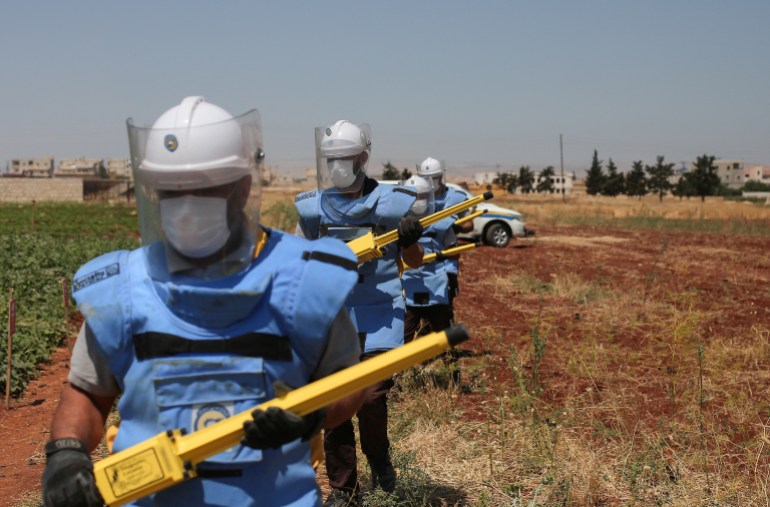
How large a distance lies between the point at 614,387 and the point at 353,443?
3.39 m

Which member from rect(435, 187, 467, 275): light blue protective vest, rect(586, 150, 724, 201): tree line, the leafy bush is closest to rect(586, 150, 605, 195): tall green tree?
rect(586, 150, 724, 201): tree line

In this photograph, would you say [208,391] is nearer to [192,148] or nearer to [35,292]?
[192,148]

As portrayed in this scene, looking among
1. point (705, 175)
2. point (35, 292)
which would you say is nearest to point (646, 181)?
point (705, 175)

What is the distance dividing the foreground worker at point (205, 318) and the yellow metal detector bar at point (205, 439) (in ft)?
0.16

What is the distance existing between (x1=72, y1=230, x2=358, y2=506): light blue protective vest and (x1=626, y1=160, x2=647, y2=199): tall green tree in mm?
88910

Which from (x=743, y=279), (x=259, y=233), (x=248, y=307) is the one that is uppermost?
(x=259, y=233)

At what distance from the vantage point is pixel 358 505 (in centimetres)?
476

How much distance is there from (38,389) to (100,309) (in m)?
6.41

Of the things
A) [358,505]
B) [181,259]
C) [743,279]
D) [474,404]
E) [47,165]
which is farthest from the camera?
[47,165]

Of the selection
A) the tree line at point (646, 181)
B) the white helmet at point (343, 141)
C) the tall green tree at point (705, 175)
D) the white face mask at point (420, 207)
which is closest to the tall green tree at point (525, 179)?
the tree line at point (646, 181)

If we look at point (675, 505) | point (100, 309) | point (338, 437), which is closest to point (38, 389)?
point (338, 437)

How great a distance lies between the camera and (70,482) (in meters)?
2.18

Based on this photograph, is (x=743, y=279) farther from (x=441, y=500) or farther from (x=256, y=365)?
(x=256, y=365)

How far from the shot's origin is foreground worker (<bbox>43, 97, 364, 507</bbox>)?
2.27 m
